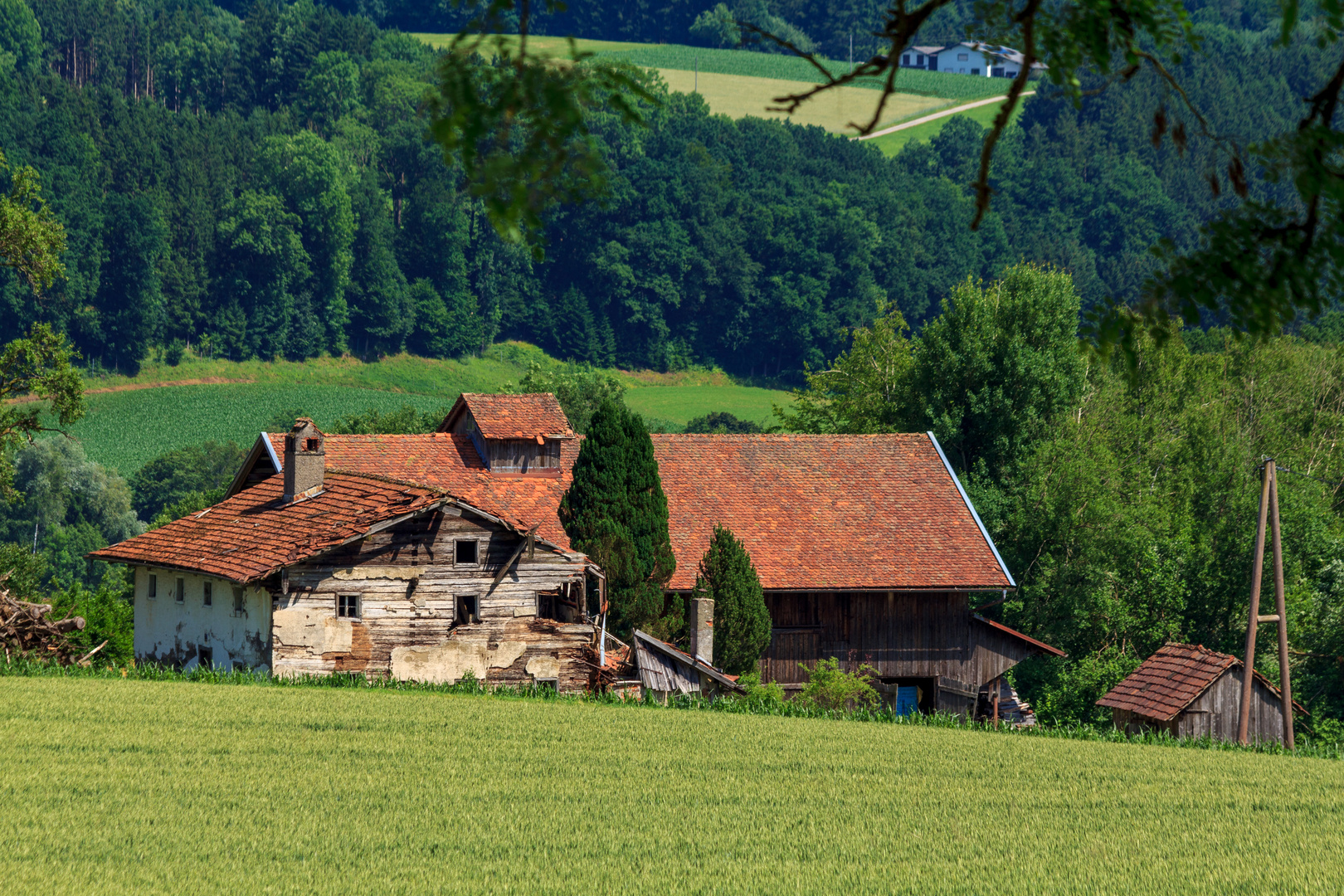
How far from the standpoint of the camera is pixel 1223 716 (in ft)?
125

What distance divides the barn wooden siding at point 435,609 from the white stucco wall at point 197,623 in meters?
1.05

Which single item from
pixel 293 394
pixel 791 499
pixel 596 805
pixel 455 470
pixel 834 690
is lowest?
pixel 293 394

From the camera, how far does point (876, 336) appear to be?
69.6 meters

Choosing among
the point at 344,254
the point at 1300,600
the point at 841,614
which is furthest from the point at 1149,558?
the point at 344,254

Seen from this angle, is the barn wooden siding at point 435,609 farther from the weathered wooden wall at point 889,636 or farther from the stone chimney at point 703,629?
the weathered wooden wall at point 889,636

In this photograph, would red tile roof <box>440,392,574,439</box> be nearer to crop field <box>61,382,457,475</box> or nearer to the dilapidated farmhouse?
the dilapidated farmhouse

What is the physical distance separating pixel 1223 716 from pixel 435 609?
1935 centimetres

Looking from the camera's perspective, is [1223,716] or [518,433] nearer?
[1223,716]

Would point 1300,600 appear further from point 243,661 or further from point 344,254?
point 344,254

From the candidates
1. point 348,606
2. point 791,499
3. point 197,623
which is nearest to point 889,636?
point 791,499

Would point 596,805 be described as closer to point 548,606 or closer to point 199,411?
Answer: point 548,606

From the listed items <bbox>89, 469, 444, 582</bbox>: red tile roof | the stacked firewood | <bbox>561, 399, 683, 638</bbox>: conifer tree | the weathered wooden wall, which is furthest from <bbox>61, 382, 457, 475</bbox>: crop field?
<bbox>561, 399, 683, 638</bbox>: conifer tree

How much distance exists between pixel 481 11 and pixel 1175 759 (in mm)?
23620

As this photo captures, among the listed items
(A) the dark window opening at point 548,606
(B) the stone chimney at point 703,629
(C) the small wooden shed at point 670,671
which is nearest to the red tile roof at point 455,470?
(A) the dark window opening at point 548,606
